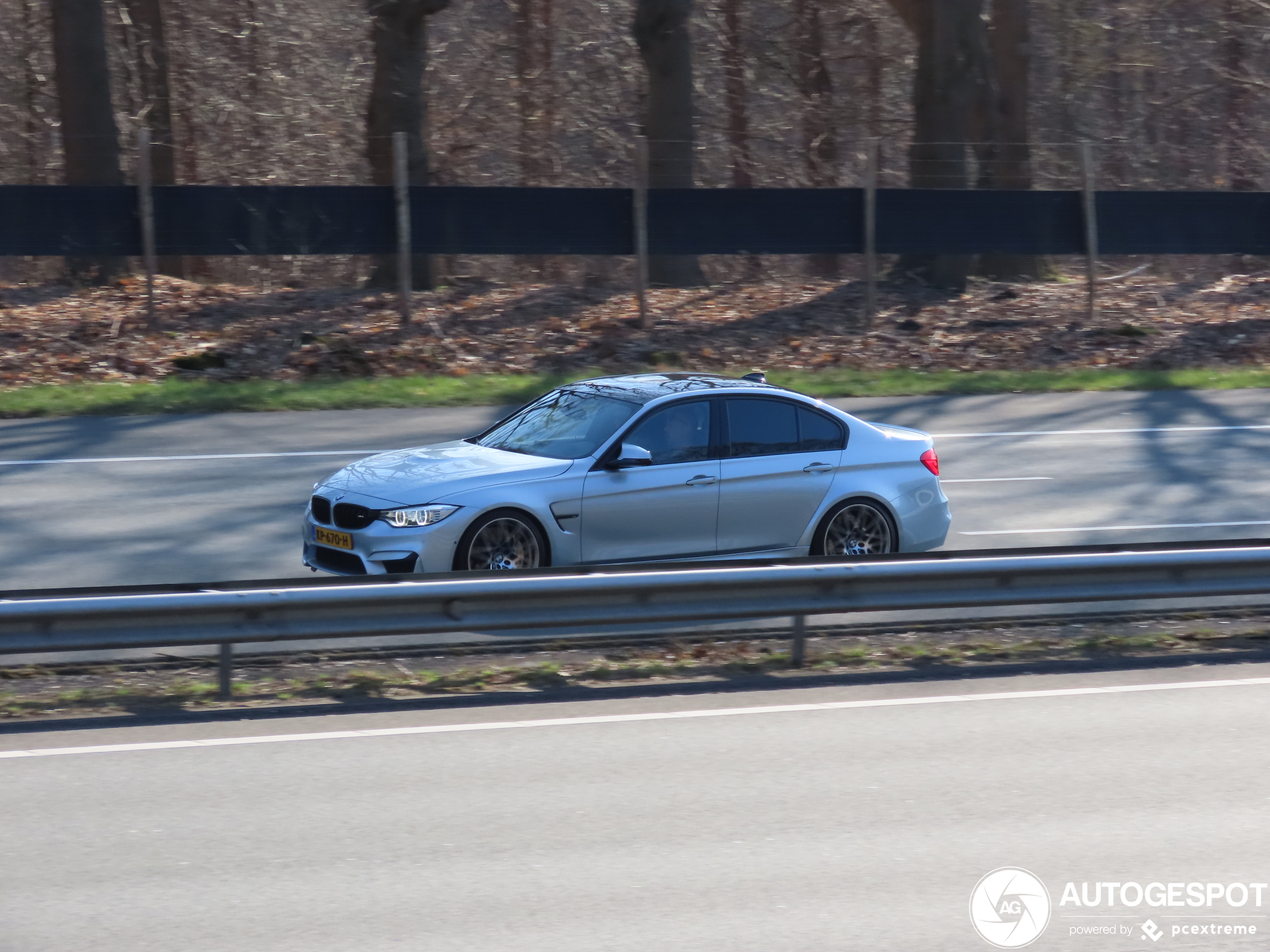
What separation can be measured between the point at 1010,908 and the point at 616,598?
355 centimetres

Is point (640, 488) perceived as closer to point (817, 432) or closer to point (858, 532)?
point (817, 432)

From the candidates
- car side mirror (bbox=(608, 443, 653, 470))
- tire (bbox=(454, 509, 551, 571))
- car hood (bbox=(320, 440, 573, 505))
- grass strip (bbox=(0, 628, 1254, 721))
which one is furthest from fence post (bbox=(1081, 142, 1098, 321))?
tire (bbox=(454, 509, 551, 571))

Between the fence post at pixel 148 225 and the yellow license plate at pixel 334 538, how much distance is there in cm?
1239

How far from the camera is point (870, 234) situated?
940 inches

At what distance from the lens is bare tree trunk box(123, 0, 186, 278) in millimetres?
27516

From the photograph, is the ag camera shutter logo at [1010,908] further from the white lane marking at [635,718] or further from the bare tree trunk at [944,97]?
the bare tree trunk at [944,97]

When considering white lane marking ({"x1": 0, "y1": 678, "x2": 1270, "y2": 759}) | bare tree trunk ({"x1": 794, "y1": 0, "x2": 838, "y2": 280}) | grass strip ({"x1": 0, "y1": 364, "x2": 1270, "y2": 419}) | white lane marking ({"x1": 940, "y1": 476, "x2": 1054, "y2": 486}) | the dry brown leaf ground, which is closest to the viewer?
white lane marking ({"x1": 0, "y1": 678, "x2": 1270, "y2": 759})

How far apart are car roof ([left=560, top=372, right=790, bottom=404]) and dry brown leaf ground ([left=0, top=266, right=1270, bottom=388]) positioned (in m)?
9.38

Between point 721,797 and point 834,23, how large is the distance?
110 feet

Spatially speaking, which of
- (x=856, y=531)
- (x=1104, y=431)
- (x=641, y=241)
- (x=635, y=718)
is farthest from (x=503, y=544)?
(x=641, y=241)

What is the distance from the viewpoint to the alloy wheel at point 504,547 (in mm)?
9617

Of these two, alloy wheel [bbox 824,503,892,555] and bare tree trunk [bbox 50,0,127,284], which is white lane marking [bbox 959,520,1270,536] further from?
bare tree trunk [bbox 50,0,127,284]

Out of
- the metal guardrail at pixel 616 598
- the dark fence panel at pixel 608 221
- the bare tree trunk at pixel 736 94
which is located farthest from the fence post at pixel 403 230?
the bare tree trunk at pixel 736 94

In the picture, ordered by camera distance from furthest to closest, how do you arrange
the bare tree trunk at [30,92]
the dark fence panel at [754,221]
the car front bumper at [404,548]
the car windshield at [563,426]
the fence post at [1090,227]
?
the bare tree trunk at [30,92] → the fence post at [1090,227] → the dark fence panel at [754,221] → the car windshield at [563,426] → the car front bumper at [404,548]
